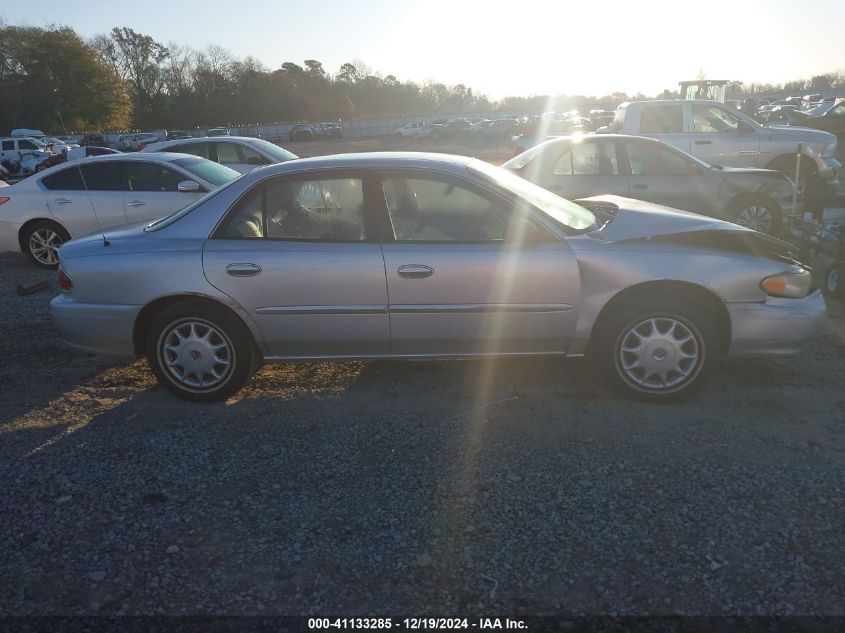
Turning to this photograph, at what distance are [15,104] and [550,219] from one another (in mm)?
66885

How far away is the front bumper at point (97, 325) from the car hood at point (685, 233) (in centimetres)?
306

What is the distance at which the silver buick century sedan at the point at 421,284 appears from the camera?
158 inches

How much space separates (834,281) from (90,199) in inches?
343

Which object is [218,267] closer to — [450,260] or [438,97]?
[450,260]

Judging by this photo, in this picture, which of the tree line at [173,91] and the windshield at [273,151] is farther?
the tree line at [173,91]

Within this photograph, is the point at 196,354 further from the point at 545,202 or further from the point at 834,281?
the point at 834,281

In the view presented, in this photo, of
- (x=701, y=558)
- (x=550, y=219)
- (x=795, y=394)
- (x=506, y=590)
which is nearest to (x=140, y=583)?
(x=506, y=590)

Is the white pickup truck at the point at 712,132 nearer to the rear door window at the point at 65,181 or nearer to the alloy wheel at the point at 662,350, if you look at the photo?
the alloy wheel at the point at 662,350

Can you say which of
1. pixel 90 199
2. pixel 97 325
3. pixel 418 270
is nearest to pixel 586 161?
pixel 418 270

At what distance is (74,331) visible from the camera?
441 centimetres

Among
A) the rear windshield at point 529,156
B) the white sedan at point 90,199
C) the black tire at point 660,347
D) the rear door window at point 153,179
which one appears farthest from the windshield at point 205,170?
the black tire at point 660,347

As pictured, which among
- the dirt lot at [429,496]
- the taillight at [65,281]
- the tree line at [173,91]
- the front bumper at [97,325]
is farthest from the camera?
the tree line at [173,91]

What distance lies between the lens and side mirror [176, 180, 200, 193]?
8.17m

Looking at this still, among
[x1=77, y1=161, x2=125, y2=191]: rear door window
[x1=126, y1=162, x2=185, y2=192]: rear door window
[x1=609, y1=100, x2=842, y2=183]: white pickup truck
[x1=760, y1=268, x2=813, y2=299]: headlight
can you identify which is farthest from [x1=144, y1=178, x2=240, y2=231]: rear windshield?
[x1=609, y1=100, x2=842, y2=183]: white pickup truck
